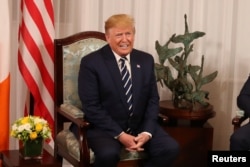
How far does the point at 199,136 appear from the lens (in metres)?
3.60

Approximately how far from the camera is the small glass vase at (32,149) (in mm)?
2961

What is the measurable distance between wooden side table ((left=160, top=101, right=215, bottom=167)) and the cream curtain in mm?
513

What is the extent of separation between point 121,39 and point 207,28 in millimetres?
1280

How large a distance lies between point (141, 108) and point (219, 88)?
1.25 metres

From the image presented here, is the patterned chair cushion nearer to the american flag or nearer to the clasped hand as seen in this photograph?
the clasped hand

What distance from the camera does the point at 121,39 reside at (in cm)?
299

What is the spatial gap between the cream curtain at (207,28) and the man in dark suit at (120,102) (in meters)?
0.78

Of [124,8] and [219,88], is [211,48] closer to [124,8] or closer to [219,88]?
[219,88]

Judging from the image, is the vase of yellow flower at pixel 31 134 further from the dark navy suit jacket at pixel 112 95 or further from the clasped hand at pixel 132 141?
the clasped hand at pixel 132 141

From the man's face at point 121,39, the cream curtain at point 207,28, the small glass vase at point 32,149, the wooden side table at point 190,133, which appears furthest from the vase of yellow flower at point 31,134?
the wooden side table at point 190,133

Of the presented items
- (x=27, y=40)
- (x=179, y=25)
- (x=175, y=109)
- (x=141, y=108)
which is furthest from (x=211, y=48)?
(x=27, y=40)

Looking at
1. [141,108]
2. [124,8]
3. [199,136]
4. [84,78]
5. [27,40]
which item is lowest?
[199,136]

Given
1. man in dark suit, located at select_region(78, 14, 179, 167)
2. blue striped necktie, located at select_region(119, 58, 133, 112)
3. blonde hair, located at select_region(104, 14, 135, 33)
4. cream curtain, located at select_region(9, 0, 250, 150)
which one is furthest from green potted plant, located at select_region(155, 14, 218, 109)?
blonde hair, located at select_region(104, 14, 135, 33)

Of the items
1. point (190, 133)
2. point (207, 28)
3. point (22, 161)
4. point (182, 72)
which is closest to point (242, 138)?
point (190, 133)
